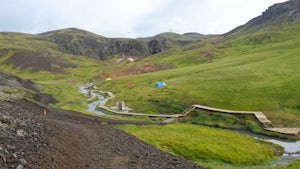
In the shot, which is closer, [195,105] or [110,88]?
[195,105]

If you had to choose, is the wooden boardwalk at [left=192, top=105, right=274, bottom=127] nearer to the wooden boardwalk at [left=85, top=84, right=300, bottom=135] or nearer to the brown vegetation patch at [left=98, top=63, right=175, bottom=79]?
the wooden boardwalk at [left=85, top=84, right=300, bottom=135]

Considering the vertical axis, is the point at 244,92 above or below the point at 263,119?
above

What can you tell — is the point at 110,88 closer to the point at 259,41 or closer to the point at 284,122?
the point at 284,122

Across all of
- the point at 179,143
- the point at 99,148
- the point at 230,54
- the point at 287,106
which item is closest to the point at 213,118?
the point at 287,106

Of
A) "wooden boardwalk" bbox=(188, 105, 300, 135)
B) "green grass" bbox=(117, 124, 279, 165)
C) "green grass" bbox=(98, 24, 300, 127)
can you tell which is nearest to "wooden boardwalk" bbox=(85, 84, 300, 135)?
"wooden boardwalk" bbox=(188, 105, 300, 135)

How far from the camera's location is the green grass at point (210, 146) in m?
41.2

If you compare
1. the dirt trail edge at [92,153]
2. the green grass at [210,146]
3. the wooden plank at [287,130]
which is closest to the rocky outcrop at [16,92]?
the dirt trail edge at [92,153]

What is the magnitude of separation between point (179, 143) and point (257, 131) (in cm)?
2167

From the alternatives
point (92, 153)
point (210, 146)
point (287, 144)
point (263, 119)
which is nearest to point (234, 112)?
point (263, 119)

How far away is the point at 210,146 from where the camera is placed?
43969 millimetres

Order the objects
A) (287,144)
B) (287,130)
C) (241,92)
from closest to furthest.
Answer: (287,144) < (287,130) < (241,92)

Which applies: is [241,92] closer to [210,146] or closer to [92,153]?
[210,146]

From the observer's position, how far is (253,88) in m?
81.8

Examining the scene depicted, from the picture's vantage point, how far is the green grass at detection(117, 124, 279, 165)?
41.2 meters
